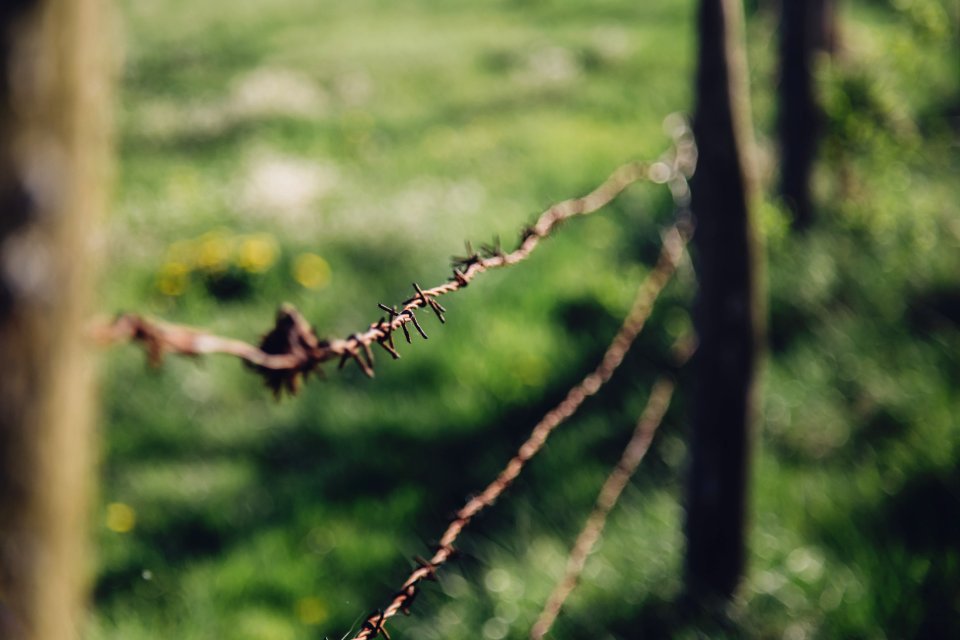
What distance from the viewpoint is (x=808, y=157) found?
4895 mm

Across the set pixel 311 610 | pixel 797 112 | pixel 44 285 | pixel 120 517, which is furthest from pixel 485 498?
pixel 797 112

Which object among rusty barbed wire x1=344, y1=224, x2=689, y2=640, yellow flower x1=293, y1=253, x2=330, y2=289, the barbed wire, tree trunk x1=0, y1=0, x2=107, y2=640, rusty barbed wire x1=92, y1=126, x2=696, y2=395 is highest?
tree trunk x1=0, y1=0, x2=107, y2=640

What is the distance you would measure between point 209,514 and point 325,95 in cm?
533

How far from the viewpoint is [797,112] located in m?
4.84

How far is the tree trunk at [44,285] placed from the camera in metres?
0.67

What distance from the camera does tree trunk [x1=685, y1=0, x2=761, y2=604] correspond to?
2.40m

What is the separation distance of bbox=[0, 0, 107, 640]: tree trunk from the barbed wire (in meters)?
1.55

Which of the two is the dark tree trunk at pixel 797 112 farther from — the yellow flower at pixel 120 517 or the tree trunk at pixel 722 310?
the yellow flower at pixel 120 517

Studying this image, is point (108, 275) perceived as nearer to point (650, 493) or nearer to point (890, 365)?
point (650, 493)

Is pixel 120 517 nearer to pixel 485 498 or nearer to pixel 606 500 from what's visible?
pixel 606 500

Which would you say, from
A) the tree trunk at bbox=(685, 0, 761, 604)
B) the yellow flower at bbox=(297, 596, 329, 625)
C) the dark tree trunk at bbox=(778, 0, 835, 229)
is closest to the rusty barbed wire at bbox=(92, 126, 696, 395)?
the tree trunk at bbox=(685, 0, 761, 604)

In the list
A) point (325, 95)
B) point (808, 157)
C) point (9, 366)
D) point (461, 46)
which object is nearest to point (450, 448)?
point (808, 157)

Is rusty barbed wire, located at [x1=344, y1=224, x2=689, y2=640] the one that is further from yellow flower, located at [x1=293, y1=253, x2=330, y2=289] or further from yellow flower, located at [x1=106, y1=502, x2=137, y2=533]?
yellow flower, located at [x1=293, y1=253, x2=330, y2=289]

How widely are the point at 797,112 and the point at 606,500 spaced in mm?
2896
